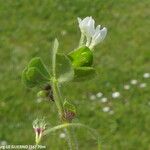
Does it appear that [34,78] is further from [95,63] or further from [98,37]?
[95,63]

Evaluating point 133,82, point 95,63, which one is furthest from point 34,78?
point 95,63

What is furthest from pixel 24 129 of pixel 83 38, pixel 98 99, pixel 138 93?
pixel 83 38

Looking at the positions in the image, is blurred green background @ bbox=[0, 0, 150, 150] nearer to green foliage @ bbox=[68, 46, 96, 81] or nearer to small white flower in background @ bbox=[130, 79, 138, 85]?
small white flower in background @ bbox=[130, 79, 138, 85]

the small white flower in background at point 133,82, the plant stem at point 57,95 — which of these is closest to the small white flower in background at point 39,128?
the plant stem at point 57,95

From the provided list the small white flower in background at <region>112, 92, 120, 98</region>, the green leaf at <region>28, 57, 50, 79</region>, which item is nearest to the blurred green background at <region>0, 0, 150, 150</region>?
the small white flower in background at <region>112, 92, 120, 98</region>

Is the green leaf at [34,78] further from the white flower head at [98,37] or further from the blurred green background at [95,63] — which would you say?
the blurred green background at [95,63]

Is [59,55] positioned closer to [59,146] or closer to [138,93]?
[59,146]
